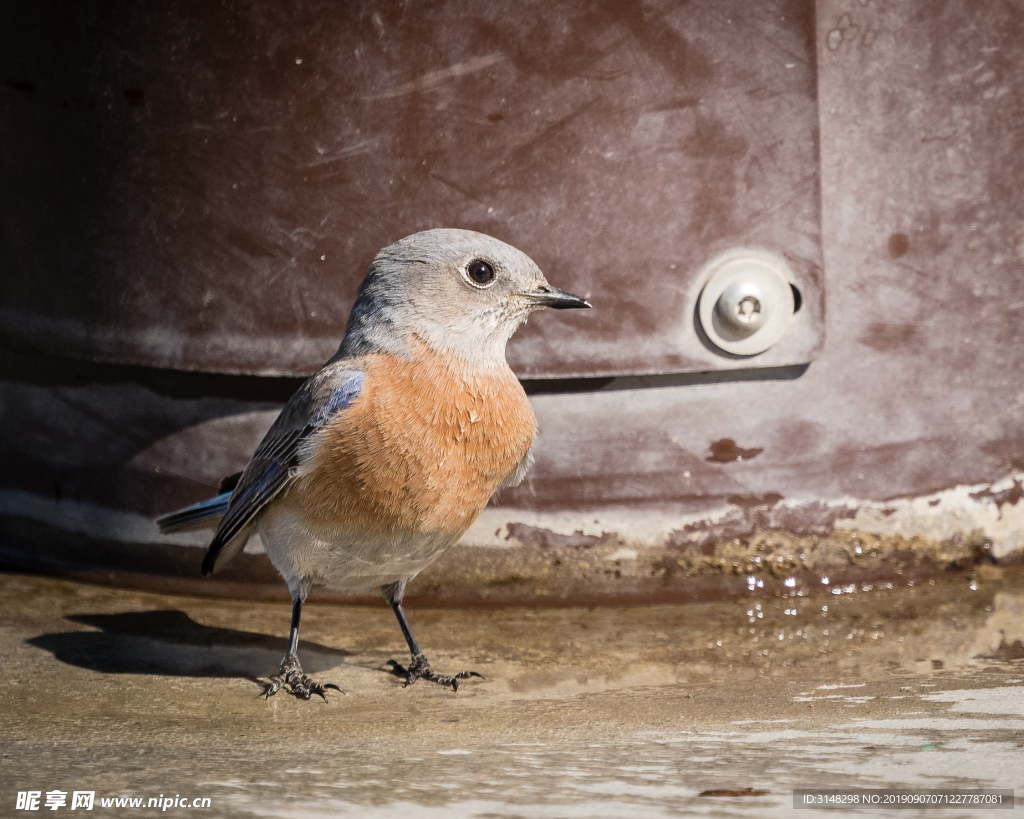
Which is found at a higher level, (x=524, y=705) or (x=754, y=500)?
(x=754, y=500)

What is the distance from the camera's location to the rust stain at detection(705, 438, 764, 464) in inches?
185

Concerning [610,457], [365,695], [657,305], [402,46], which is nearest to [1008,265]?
[657,305]

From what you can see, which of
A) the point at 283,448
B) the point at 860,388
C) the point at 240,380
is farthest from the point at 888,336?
the point at 240,380

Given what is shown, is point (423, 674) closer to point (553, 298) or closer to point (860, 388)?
point (553, 298)

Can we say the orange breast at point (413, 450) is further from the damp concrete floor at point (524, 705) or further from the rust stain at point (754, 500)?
the rust stain at point (754, 500)

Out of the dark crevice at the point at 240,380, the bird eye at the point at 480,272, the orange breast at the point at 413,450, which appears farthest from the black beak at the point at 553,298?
the dark crevice at the point at 240,380

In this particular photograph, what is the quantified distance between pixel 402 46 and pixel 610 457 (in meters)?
1.74

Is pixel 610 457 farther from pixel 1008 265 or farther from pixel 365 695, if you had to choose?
pixel 1008 265

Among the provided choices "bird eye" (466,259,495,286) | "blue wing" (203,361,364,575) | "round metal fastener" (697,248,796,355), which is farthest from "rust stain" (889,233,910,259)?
"blue wing" (203,361,364,575)

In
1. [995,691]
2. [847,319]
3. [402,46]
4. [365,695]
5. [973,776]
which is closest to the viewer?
[973,776]

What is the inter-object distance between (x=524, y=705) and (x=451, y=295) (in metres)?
1.32

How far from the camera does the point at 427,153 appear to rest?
440cm

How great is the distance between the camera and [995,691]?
141 inches

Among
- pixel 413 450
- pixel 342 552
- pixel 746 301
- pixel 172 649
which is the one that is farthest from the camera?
pixel 746 301
